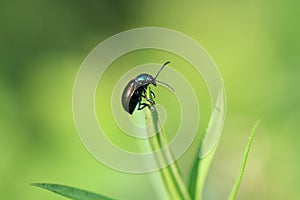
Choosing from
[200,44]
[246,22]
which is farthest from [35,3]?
[246,22]

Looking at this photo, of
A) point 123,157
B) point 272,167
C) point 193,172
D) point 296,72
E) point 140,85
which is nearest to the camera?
point 193,172

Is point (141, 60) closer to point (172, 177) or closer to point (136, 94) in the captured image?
point (136, 94)

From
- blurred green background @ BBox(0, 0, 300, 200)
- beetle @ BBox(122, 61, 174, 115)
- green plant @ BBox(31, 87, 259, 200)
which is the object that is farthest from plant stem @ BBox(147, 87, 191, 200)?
blurred green background @ BBox(0, 0, 300, 200)

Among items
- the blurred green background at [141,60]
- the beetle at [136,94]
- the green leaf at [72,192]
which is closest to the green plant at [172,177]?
the green leaf at [72,192]

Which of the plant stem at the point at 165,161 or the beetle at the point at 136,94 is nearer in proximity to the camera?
the plant stem at the point at 165,161

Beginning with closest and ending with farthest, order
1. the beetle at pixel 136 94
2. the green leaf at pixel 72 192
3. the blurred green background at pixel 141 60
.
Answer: the green leaf at pixel 72 192 < the beetle at pixel 136 94 < the blurred green background at pixel 141 60

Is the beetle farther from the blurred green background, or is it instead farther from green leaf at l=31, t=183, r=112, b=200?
the blurred green background

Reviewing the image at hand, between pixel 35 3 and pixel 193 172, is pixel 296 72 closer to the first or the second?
pixel 35 3

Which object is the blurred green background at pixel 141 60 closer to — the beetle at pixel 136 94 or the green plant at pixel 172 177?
the beetle at pixel 136 94
